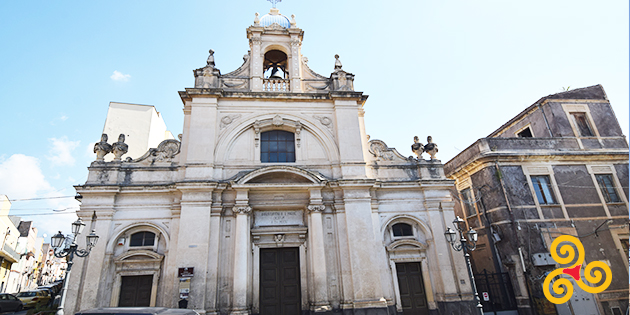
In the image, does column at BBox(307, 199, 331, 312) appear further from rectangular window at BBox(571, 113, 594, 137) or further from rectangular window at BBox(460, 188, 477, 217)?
rectangular window at BBox(571, 113, 594, 137)

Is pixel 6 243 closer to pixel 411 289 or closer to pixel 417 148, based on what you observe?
pixel 411 289

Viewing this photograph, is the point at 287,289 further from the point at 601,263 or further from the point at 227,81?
the point at 601,263

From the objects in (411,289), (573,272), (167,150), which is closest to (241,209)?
(167,150)

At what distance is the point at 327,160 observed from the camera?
13641mm

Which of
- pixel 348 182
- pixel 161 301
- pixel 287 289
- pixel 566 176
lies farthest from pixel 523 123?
pixel 161 301

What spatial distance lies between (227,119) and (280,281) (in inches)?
278

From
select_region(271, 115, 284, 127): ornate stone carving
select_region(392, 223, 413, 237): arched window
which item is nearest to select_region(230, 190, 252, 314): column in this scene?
select_region(271, 115, 284, 127): ornate stone carving

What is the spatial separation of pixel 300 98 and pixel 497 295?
12.2m

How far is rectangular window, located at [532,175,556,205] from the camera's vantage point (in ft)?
46.8

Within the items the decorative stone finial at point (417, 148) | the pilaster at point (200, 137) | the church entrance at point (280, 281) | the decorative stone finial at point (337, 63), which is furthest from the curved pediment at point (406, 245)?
the decorative stone finial at point (337, 63)

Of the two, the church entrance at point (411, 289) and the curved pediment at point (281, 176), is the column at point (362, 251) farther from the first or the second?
the curved pediment at point (281, 176)

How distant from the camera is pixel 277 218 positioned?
12609 millimetres

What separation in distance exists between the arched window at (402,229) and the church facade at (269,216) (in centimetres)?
5

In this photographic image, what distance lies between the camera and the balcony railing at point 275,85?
14969mm
